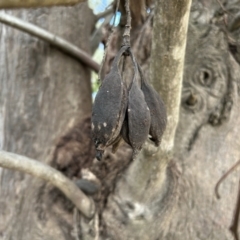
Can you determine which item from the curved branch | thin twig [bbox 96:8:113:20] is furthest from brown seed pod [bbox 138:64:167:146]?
thin twig [bbox 96:8:113:20]

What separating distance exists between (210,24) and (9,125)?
26.5 inches

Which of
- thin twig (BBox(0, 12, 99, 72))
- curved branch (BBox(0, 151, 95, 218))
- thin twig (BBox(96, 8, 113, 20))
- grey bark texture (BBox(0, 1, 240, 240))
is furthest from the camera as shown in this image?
thin twig (BBox(96, 8, 113, 20))

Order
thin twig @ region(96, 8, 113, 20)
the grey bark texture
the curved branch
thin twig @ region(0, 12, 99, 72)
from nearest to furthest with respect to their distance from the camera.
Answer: the curved branch, the grey bark texture, thin twig @ region(0, 12, 99, 72), thin twig @ region(96, 8, 113, 20)

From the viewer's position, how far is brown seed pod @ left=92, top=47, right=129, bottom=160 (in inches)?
21.8

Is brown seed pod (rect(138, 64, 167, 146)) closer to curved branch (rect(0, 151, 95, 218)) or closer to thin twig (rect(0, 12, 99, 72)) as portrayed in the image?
curved branch (rect(0, 151, 95, 218))

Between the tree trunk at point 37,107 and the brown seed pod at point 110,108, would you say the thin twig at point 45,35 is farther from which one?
the brown seed pod at point 110,108

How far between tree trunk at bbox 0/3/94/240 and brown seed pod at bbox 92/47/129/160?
2.02 feet

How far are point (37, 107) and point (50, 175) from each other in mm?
412

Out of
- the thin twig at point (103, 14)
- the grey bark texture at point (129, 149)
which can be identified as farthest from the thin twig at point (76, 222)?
the thin twig at point (103, 14)

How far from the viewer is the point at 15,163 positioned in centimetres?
89

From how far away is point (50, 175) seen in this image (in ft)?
3.23

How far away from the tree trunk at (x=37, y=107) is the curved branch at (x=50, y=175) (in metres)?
0.07

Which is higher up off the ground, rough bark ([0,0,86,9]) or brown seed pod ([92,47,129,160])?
rough bark ([0,0,86,9])

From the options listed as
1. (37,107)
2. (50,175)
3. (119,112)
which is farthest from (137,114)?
(37,107)
